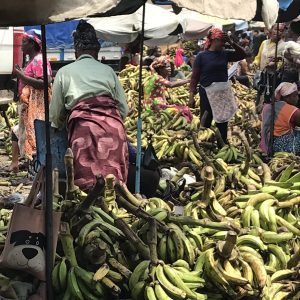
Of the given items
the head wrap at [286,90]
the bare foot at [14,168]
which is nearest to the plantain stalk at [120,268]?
the head wrap at [286,90]

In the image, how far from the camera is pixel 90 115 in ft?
15.7

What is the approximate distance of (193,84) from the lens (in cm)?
882

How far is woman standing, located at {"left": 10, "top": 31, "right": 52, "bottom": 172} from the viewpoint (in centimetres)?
758

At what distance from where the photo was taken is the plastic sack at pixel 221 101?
8.41 meters

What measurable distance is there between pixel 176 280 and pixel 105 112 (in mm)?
1847

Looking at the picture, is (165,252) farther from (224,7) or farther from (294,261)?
(224,7)

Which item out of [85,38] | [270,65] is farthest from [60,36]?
[85,38]

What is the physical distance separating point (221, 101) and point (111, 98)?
3.81 metres

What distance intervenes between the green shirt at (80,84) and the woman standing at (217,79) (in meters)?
3.59

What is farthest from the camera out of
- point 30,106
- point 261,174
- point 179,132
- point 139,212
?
point 179,132

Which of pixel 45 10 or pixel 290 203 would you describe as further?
pixel 290 203

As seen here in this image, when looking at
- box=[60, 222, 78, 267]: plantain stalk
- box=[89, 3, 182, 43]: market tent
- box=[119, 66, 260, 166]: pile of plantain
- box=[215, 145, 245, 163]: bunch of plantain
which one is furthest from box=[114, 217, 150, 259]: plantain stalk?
box=[89, 3, 182, 43]: market tent

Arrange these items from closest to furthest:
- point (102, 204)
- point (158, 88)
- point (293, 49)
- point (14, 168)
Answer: point (102, 204), point (293, 49), point (14, 168), point (158, 88)

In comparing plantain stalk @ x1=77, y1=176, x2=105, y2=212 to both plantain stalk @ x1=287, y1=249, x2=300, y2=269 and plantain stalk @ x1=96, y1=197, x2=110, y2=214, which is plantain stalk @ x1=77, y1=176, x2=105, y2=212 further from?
plantain stalk @ x1=287, y1=249, x2=300, y2=269
